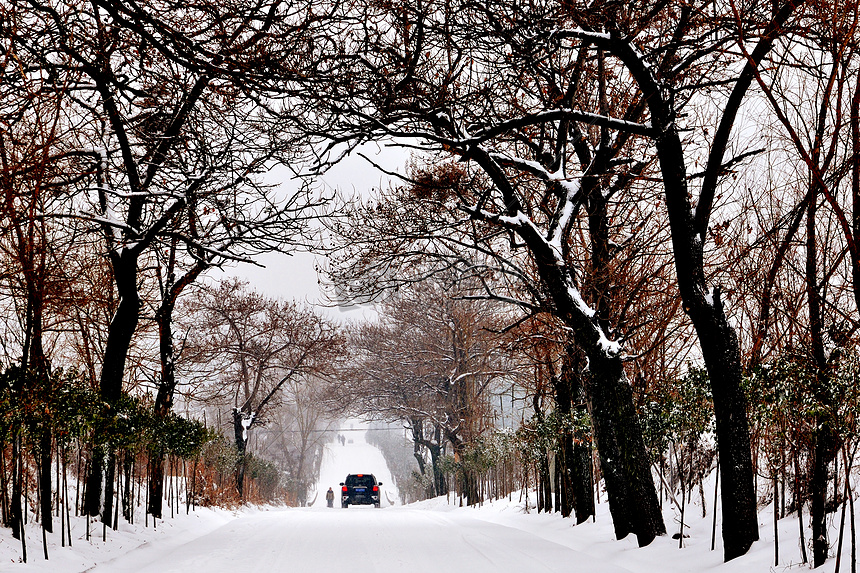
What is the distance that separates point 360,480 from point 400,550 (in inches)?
1021

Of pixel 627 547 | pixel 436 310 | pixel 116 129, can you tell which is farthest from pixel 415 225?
pixel 436 310

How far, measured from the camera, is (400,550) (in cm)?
1055

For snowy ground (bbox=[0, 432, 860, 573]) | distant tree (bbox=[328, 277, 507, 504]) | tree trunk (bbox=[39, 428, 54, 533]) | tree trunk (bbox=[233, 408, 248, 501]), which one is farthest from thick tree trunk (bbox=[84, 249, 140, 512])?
tree trunk (bbox=[233, 408, 248, 501])

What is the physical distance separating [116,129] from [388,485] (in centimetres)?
8194

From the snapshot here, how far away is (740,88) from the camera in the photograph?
7656mm

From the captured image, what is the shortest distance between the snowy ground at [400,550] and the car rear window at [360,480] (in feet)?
67.8

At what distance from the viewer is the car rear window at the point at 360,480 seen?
35.6 m

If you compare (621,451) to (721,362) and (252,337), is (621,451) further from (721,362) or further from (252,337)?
(252,337)

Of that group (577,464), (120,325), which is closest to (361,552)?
(577,464)

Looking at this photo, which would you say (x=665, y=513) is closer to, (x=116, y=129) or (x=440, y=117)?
(x=440, y=117)

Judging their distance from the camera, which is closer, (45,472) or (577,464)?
(45,472)

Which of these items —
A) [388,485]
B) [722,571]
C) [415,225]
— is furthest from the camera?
[388,485]

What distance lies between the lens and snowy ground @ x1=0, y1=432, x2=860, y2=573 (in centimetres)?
823

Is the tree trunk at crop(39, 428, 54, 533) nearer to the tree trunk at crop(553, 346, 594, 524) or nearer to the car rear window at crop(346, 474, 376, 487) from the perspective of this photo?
the tree trunk at crop(553, 346, 594, 524)
